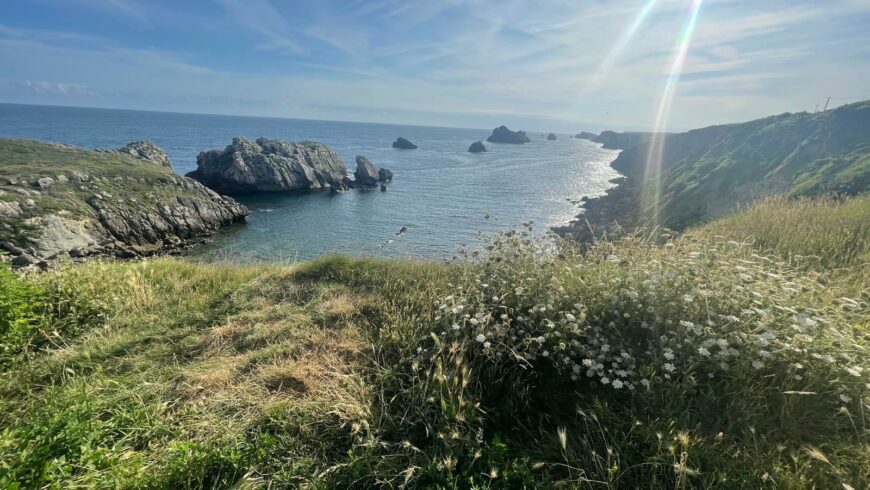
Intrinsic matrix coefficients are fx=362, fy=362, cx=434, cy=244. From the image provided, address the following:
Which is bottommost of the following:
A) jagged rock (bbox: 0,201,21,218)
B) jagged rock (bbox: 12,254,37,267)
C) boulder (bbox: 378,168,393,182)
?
jagged rock (bbox: 12,254,37,267)

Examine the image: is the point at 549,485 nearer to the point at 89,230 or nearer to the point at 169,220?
the point at 89,230

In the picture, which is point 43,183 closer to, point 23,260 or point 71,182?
point 71,182

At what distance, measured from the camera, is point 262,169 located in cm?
5894

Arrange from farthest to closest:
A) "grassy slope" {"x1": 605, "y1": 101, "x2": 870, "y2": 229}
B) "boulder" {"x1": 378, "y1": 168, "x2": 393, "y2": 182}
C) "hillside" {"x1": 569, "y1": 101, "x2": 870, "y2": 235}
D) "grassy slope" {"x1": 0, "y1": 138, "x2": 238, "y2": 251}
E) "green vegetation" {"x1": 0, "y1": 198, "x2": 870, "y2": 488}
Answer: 1. "boulder" {"x1": 378, "y1": 168, "x2": 393, "y2": 182}
2. "hillside" {"x1": 569, "y1": 101, "x2": 870, "y2": 235}
3. "grassy slope" {"x1": 605, "y1": 101, "x2": 870, "y2": 229}
4. "grassy slope" {"x1": 0, "y1": 138, "x2": 238, "y2": 251}
5. "green vegetation" {"x1": 0, "y1": 198, "x2": 870, "y2": 488}

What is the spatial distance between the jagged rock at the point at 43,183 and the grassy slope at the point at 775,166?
50529mm

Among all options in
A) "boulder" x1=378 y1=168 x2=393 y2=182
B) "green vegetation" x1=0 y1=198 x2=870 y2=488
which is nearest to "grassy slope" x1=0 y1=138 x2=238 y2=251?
"green vegetation" x1=0 y1=198 x2=870 y2=488

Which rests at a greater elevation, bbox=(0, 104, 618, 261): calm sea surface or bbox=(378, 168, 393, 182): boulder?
bbox=(378, 168, 393, 182): boulder

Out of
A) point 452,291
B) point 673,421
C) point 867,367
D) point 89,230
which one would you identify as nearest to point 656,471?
point 673,421

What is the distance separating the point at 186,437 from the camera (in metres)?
3.33

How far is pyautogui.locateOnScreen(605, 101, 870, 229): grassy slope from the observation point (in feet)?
88.5

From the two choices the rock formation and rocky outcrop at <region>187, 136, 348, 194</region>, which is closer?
the rock formation

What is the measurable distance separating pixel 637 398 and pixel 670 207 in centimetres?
3871

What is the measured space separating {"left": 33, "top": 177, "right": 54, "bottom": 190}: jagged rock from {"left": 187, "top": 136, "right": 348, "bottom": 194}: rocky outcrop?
27.3 metres

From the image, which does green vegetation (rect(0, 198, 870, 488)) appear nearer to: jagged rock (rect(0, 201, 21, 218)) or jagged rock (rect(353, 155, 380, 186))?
jagged rock (rect(0, 201, 21, 218))
